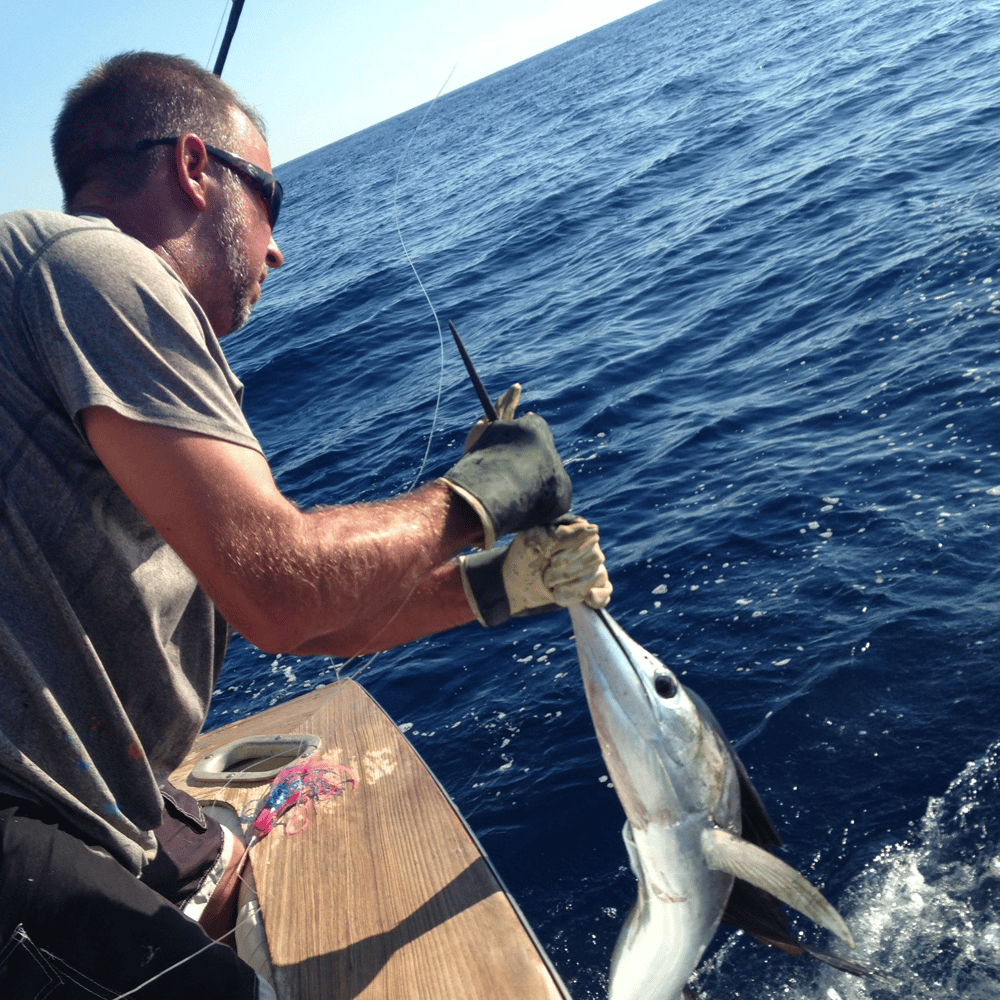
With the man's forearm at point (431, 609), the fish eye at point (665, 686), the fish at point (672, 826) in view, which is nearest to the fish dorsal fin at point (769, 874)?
the fish at point (672, 826)

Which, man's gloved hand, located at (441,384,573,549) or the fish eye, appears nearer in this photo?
man's gloved hand, located at (441,384,573,549)

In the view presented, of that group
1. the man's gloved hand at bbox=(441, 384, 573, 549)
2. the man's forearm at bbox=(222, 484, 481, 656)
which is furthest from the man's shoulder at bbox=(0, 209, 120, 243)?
the man's gloved hand at bbox=(441, 384, 573, 549)

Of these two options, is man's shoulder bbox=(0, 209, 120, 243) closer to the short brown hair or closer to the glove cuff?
the short brown hair

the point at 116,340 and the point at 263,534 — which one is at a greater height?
the point at 116,340

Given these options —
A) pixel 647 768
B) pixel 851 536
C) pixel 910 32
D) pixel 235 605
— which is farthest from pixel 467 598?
pixel 910 32

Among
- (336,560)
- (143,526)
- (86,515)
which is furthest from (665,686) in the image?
(86,515)

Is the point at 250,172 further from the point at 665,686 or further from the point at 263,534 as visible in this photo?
the point at 665,686

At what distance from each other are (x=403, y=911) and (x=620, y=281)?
10.8m

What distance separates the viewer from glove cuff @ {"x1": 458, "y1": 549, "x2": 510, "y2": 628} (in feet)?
8.00

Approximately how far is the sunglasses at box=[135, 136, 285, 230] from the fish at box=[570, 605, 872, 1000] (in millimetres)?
1344

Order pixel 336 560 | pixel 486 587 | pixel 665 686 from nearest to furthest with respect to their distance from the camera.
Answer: pixel 336 560, pixel 665 686, pixel 486 587

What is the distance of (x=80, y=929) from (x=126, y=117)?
5.92 feet

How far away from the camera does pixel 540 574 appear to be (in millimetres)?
2250

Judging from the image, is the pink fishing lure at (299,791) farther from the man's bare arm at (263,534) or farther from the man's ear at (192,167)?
the man's ear at (192,167)
